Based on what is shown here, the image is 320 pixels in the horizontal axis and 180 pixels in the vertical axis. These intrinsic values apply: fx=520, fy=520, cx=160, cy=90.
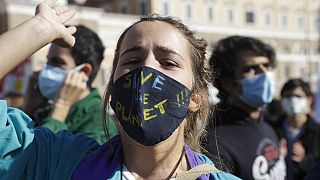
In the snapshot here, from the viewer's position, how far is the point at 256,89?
3.18 meters

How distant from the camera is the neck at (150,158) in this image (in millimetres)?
1795

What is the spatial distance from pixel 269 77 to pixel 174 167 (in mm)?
1628

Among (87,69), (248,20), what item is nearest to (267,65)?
(87,69)

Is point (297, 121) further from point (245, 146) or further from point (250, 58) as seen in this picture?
point (245, 146)

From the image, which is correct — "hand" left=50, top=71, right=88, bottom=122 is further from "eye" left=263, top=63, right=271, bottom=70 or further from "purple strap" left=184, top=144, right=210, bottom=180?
"eye" left=263, top=63, right=271, bottom=70

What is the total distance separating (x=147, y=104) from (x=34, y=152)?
43 cm

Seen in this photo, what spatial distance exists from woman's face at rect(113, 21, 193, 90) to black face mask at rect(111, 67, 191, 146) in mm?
46

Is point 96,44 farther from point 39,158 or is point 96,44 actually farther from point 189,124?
point 39,158

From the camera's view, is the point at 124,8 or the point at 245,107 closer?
the point at 245,107

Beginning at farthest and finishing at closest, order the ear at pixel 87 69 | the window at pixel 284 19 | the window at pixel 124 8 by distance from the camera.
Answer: the window at pixel 284 19 → the window at pixel 124 8 → the ear at pixel 87 69

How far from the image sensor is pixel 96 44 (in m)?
3.35

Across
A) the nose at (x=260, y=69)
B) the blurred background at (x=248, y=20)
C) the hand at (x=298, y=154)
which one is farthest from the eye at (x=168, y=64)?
the blurred background at (x=248, y=20)

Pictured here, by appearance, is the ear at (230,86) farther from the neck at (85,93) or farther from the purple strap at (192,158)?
the purple strap at (192,158)

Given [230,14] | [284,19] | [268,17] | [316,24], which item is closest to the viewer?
[230,14]
